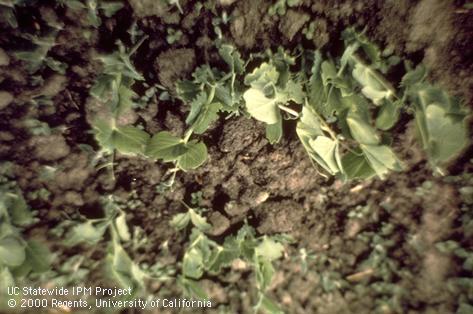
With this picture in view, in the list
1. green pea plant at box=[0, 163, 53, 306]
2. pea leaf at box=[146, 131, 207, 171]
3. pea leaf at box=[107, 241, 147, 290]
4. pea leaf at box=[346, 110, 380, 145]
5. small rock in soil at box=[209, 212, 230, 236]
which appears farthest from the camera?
small rock in soil at box=[209, 212, 230, 236]

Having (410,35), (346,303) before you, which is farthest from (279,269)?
(410,35)

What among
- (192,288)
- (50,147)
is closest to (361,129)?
(192,288)

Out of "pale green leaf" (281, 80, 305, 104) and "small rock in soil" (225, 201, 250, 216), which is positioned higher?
"pale green leaf" (281, 80, 305, 104)

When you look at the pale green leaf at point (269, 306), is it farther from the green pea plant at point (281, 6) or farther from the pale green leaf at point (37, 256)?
the green pea plant at point (281, 6)

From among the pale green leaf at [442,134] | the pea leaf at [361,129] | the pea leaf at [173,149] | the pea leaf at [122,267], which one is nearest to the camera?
the pale green leaf at [442,134]

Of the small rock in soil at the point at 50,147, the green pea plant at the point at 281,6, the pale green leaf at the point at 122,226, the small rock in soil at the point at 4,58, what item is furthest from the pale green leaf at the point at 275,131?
the small rock in soil at the point at 4,58

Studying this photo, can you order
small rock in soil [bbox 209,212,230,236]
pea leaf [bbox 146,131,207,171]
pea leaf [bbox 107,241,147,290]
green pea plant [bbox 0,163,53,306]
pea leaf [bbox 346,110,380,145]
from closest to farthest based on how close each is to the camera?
pea leaf [bbox 346,110,380,145], pea leaf [bbox 146,131,207,171], green pea plant [bbox 0,163,53,306], pea leaf [bbox 107,241,147,290], small rock in soil [bbox 209,212,230,236]

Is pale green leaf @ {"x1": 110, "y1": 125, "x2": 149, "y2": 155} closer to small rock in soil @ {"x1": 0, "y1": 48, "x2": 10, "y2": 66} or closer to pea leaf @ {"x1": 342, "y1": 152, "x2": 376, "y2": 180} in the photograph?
small rock in soil @ {"x1": 0, "y1": 48, "x2": 10, "y2": 66}

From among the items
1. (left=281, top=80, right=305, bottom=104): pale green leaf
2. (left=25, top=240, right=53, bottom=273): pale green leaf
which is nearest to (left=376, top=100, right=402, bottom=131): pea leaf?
(left=281, top=80, right=305, bottom=104): pale green leaf

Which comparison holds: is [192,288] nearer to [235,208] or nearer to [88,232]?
[235,208]
